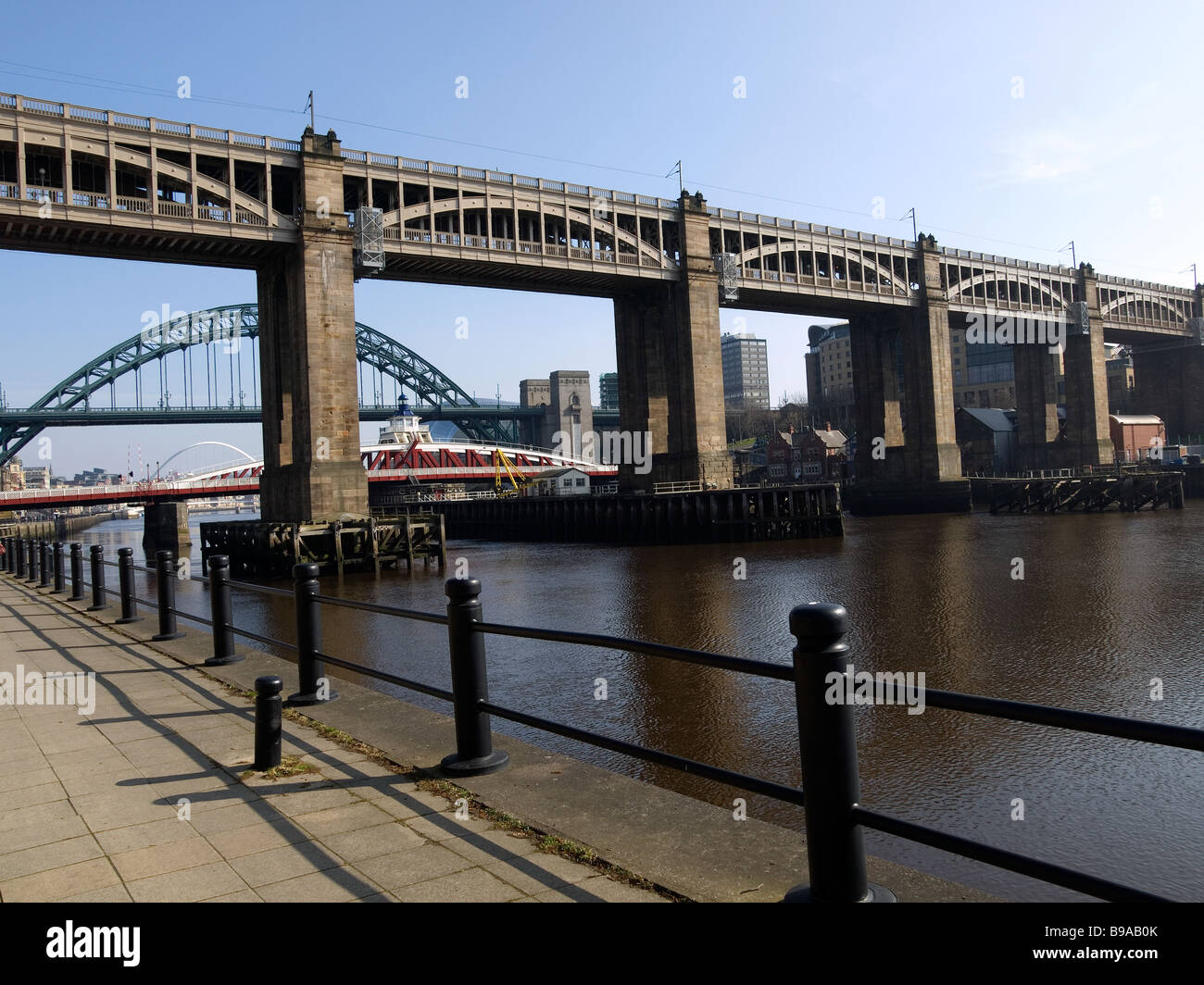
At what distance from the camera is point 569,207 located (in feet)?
163

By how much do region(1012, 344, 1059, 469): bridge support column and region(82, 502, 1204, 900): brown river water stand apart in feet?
173

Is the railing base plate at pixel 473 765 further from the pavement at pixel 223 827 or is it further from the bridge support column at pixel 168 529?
the bridge support column at pixel 168 529

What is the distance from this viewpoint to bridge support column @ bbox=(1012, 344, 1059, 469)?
7944 centimetres

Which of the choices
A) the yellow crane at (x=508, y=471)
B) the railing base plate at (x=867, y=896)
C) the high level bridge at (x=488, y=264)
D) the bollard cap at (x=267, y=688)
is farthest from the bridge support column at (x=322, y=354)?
the yellow crane at (x=508, y=471)

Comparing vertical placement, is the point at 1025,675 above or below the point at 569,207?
below

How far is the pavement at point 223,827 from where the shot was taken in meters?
3.99

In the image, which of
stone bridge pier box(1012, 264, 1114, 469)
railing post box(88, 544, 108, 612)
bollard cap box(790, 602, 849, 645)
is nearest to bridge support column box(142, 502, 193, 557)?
railing post box(88, 544, 108, 612)

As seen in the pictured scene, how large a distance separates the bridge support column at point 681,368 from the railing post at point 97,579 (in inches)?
1544

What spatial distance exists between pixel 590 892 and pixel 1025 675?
1006 centimetres

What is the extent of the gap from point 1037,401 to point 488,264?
2300 inches

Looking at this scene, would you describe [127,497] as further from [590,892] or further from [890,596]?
[590,892]

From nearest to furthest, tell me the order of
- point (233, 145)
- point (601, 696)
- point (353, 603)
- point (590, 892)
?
1. point (590, 892)
2. point (353, 603)
3. point (601, 696)
4. point (233, 145)
